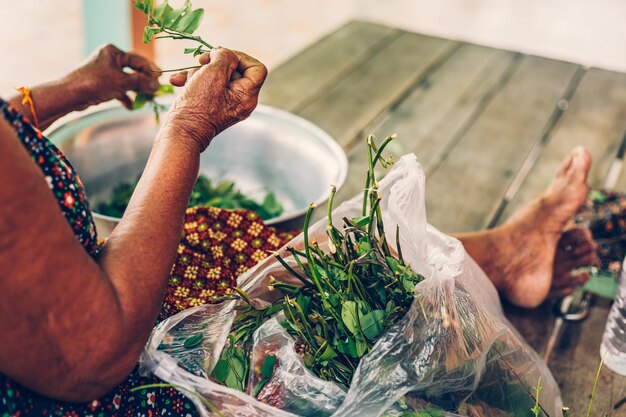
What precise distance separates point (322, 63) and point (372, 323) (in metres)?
1.50

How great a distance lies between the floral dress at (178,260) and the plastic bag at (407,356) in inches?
2.4

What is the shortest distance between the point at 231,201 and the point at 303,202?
184 mm

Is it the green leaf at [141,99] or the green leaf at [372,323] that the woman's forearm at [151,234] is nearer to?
the green leaf at [372,323]

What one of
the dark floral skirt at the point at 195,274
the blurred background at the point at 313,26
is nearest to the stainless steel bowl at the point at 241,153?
the dark floral skirt at the point at 195,274

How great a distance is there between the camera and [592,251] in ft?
5.33

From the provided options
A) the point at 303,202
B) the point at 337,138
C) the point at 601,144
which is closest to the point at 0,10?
the point at 337,138

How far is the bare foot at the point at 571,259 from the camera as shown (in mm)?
1558

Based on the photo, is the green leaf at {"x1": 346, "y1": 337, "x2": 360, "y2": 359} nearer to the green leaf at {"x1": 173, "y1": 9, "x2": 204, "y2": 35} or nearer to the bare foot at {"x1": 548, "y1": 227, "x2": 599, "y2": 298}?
the green leaf at {"x1": 173, "y1": 9, "x2": 204, "y2": 35}

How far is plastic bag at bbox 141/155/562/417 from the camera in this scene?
92 centimetres

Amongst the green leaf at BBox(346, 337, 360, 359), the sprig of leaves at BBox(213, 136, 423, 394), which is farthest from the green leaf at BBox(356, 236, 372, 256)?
the green leaf at BBox(346, 337, 360, 359)

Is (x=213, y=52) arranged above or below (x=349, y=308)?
above

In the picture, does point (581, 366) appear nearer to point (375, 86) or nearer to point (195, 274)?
point (195, 274)

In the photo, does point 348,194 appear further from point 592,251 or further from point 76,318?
point 76,318

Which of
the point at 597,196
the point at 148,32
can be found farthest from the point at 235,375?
the point at 597,196
